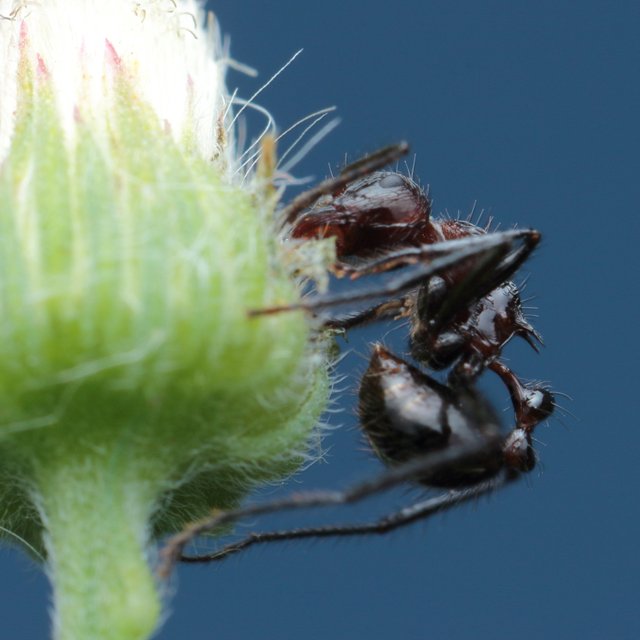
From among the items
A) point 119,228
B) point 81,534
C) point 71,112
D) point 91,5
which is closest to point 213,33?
point 91,5

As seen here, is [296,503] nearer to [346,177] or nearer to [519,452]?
[346,177]

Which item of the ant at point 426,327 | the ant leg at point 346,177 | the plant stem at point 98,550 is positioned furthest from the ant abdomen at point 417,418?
the plant stem at point 98,550

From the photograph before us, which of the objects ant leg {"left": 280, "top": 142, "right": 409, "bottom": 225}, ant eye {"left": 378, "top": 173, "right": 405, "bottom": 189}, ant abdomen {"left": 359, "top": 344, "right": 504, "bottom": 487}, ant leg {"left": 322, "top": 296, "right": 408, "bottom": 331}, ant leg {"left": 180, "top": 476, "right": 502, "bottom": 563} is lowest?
ant leg {"left": 180, "top": 476, "right": 502, "bottom": 563}

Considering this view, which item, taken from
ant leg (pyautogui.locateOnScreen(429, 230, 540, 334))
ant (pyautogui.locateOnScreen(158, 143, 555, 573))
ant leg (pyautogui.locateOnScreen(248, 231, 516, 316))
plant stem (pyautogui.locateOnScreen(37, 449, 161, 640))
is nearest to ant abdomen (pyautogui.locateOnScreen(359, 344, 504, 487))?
ant (pyautogui.locateOnScreen(158, 143, 555, 573))

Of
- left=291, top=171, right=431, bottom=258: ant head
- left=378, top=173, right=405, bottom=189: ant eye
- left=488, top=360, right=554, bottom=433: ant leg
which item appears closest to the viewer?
left=291, top=171, right=431, bottom=258: ant head

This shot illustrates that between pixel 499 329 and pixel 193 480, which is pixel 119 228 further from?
pixel 499 329

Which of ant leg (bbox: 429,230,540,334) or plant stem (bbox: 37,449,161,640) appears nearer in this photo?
plant stem (bbox: 37,449,161,640)

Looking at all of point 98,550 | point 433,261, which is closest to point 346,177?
point 433,261

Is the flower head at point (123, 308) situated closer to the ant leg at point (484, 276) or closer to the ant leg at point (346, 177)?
the ant leg at point (346, 177)

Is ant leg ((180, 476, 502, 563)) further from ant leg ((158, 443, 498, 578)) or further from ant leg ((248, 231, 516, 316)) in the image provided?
ant leg ((248, 231, 516, 316))
